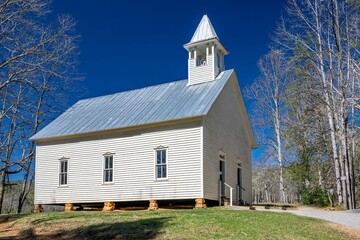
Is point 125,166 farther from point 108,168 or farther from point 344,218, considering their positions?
point 344,218

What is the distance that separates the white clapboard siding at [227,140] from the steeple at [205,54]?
50.2 inches

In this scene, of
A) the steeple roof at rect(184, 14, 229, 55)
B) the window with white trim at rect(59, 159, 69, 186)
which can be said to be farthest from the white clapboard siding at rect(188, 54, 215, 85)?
the window with white trim at rect(59, 159, 69, 186)

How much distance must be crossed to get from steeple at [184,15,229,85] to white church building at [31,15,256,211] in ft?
0.19

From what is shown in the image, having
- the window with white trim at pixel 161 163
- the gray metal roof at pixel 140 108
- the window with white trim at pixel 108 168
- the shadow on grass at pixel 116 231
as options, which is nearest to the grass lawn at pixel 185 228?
the shadow on grass at pixel 116 231

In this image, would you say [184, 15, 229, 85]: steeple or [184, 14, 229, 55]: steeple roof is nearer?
[184, 15, 229, 85]: steeple

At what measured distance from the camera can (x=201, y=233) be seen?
519 inches

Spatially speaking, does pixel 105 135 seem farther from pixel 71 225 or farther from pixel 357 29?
pixel 357 29

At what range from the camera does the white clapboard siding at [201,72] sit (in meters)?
24.5

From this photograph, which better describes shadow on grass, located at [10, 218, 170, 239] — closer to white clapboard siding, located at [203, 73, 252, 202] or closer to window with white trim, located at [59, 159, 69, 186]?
white clapboard siding, located at [203, 73, 252, 202]

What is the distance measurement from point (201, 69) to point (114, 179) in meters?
7.95

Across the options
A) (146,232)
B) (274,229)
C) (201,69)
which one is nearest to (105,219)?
(146,232)

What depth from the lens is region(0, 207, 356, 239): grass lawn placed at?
43.6 feet

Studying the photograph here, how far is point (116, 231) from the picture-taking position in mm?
14102

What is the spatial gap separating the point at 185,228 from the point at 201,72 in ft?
41.6
